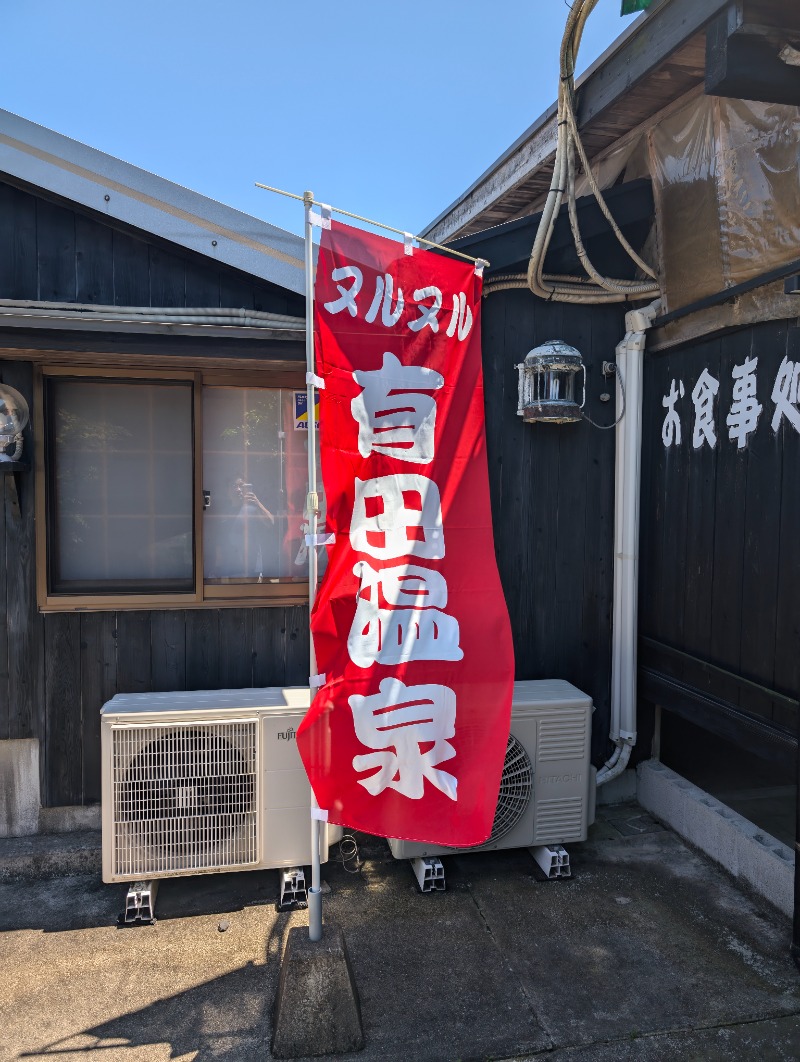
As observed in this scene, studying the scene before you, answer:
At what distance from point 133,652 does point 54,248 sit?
104 inches

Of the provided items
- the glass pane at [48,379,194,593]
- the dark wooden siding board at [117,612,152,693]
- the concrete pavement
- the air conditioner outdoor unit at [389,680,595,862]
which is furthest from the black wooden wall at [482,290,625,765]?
the dark wooden siding board at [117,612,152,693]

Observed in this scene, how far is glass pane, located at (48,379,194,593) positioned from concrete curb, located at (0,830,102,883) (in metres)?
1.65

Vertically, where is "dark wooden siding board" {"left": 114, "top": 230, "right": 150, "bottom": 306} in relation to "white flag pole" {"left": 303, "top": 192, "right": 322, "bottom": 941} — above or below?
above

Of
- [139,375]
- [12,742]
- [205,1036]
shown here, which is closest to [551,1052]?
[205,1036]

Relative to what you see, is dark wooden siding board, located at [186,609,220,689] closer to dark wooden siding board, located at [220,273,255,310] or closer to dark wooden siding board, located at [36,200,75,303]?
dark wooden siding board, located at [220,273,255,310]

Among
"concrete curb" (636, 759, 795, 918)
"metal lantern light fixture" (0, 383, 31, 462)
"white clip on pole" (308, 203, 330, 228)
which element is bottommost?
"concrete curb" (636, 759, 795, 918)

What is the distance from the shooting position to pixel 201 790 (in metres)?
4.19

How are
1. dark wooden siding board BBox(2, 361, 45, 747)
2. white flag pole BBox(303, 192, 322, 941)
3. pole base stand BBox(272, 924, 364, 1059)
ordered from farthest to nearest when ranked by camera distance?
1. dark wooden siding board BBox(2, 361, 45, 747)
2. white flag pole BBox(303, 192, 322, 941)
3. pole base stand BBox(272, 924, 364, 1059)

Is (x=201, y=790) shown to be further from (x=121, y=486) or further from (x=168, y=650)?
(x=121, y=486)

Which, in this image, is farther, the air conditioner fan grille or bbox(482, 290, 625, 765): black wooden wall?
bbox(482, 290, 625, 765): black wooden wall

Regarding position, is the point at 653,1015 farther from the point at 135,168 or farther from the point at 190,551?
the point at 135,168

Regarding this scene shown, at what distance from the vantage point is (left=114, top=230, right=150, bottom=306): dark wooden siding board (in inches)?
182

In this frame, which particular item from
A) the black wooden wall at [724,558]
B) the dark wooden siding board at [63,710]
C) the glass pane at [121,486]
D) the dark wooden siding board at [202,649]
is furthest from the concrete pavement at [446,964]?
the glass pane at [121,486]

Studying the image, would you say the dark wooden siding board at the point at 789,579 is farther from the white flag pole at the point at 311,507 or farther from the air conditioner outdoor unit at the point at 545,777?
the white flag pole at the point at 311,507
